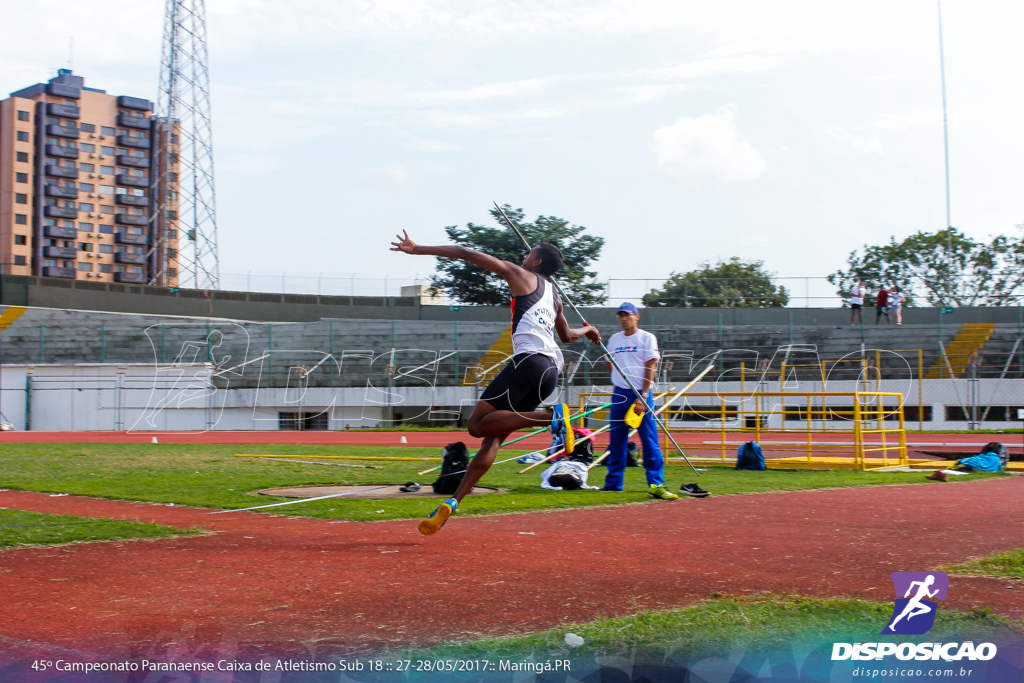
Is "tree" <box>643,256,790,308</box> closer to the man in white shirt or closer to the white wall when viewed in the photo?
the white wall

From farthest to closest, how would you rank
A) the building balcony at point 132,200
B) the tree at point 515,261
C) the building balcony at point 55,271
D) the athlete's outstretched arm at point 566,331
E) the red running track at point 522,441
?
1. the building balcony at point 132,200
2. the building balcony at point 55,271
3. the tree at point 515,261
4. the red running track at point 522,441
5. the athlete's outstretched arm at point 566,331

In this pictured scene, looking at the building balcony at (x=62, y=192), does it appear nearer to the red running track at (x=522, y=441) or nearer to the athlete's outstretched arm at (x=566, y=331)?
the red running track at (x=522, y=441)

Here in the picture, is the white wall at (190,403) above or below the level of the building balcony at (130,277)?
below

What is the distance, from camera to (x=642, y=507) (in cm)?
782

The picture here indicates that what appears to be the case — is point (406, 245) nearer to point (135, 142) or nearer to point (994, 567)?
point (994, 567)

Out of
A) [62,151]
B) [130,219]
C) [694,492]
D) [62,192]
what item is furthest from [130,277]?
[694,492]

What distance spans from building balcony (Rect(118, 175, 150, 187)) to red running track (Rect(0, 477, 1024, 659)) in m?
87.7

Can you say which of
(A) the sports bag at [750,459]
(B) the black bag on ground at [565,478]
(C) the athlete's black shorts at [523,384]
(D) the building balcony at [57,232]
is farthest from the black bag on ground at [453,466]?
(D) the building balcony at [57,232]

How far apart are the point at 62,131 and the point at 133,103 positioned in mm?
7920

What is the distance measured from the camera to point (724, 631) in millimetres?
3492

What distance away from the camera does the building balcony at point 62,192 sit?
8069cm

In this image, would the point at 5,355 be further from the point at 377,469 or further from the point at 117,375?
the point at 377,469

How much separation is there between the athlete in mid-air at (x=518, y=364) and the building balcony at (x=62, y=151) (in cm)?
8624

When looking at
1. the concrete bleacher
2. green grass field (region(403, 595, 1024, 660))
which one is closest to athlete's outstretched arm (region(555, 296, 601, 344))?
green grass field (region(403, 595, 1024, 660))
